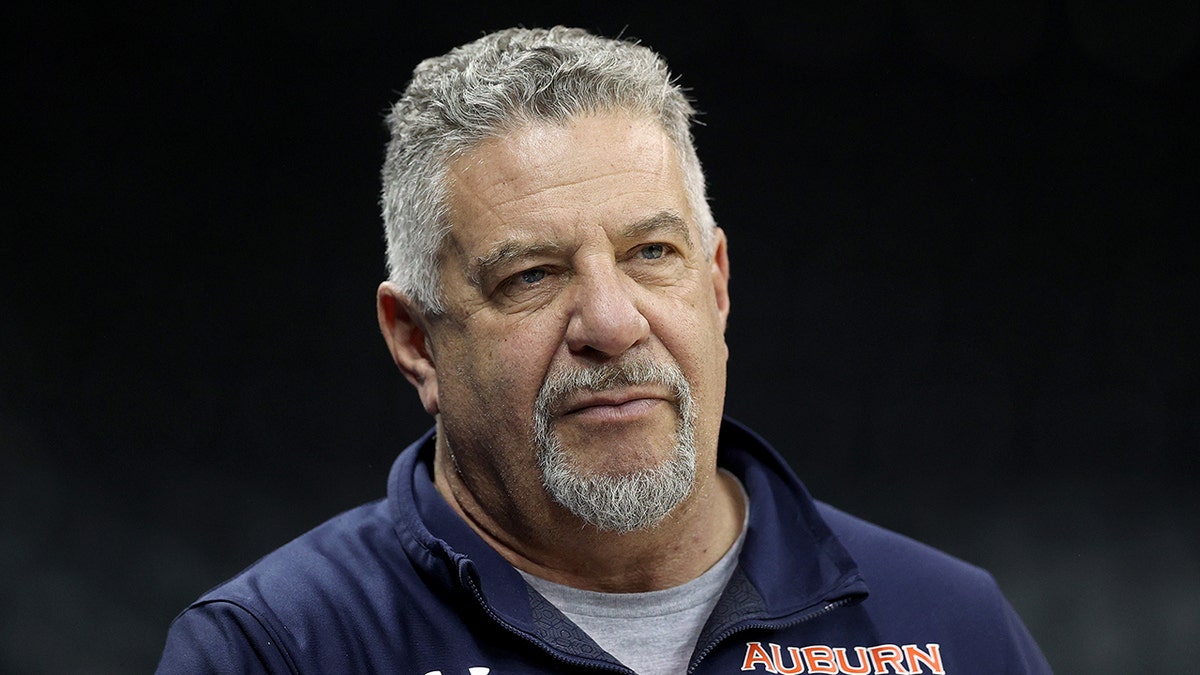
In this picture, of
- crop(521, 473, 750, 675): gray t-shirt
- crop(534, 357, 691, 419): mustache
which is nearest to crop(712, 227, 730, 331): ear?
crop(534, 357, 691, 419): mustache

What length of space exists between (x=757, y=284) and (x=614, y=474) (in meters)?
1.85

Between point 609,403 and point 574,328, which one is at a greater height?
point 574,328

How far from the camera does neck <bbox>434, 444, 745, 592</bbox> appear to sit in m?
1.99

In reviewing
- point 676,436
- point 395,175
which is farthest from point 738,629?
point 395,175

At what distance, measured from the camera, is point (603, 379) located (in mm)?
1878

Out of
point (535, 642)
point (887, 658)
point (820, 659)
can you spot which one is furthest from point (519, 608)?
point (887, 658)

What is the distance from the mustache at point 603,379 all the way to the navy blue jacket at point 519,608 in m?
0.24

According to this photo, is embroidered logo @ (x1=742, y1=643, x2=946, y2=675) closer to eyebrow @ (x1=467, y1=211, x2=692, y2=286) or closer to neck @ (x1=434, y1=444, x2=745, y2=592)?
neck @ (x1=434, y1=444, x2=745, y2=592)

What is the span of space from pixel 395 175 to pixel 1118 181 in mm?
2311

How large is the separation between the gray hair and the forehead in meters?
0.02

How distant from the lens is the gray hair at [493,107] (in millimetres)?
1985

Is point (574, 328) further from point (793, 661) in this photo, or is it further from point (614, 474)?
point (793, 661)

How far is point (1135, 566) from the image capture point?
144 inches

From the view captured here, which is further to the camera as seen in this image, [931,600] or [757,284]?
[757,284]
